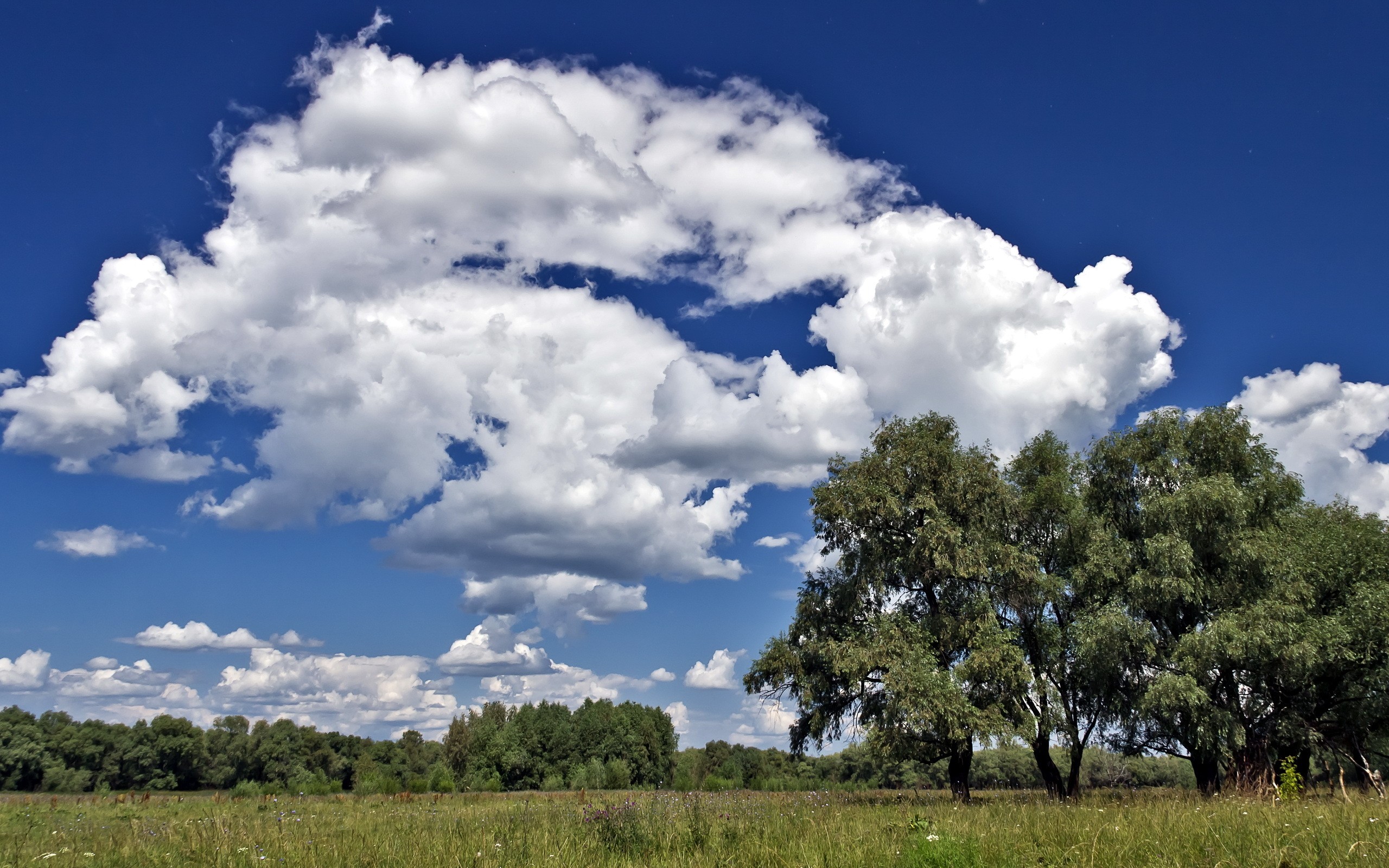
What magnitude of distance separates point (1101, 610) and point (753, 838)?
2344cm

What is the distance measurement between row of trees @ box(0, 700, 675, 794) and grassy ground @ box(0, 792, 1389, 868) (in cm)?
4085

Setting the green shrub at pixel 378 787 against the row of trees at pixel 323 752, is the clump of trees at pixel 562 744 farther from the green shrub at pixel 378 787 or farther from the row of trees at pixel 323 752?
the green shrub at pixel 378 787

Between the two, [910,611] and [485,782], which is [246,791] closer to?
[910,611]

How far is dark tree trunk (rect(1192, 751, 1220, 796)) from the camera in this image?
94.2 feet

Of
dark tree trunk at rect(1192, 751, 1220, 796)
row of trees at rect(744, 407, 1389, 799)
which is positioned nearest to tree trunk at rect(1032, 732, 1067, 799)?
row of trees at rect(744, 407, 1389, 799)

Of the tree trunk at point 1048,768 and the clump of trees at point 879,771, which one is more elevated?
the tree trunk at point 1048,768

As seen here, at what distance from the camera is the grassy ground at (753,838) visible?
8602 millimetres

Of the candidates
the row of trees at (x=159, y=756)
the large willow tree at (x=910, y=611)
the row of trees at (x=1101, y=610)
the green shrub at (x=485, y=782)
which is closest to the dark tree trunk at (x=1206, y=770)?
the row of trees at (x=1101, y=610)

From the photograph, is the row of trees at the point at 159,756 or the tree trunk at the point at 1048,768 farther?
the row of trees at the point at 159,756

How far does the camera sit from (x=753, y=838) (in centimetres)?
1027

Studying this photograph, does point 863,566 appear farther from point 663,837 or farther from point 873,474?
point 663,837

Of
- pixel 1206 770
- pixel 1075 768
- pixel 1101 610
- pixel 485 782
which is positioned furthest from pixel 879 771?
pixel 1101 610

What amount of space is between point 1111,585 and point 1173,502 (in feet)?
13.8

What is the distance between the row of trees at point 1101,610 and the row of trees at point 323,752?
33.2m
